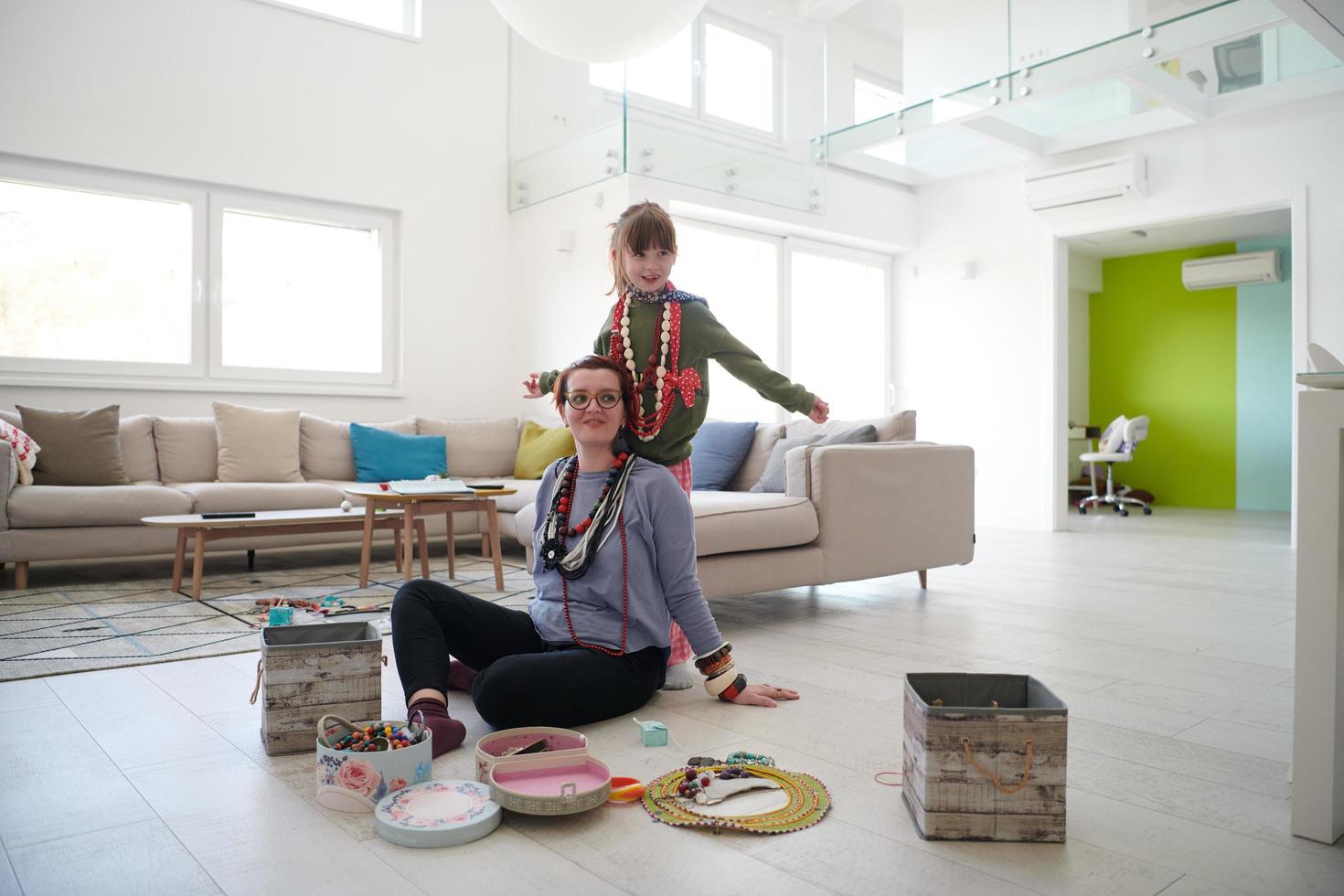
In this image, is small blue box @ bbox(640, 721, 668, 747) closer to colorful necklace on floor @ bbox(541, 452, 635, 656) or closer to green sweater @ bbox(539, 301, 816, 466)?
colorful necklace on floor @ bbox(541, 452, 635, 656)

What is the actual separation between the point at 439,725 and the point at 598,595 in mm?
440

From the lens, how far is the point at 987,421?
23.6 feet

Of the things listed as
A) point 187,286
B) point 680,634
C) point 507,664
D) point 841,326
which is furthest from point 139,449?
point 841,326

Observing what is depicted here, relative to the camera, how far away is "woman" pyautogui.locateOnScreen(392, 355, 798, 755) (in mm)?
1967

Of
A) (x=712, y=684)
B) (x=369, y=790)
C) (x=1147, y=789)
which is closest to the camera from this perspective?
(x=369, y=790)

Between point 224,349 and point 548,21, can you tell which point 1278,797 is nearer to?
point 548,21

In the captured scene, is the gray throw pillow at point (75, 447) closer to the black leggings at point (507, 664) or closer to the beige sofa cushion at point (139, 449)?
the beige sofa cushion at point (139, 449)

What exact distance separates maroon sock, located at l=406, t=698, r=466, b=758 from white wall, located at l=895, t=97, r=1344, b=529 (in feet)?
17.7

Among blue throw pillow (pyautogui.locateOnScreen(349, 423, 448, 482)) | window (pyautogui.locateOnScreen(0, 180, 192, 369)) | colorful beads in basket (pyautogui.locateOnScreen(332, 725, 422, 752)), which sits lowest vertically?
colorful beads in basket (pyautogui.locateOnScreen(332, 725, 422, 752))

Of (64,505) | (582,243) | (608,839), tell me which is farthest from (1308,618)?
(582,243)

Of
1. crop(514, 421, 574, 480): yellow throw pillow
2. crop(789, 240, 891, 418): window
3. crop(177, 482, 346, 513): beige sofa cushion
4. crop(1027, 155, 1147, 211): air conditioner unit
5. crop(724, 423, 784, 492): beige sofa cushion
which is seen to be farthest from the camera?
crop(789, 240, 891, 418): window

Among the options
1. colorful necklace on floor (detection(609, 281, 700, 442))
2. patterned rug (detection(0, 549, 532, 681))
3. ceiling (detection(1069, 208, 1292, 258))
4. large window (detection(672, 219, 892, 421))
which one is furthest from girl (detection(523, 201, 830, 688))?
ceiling (detection(1069, 208, 1292, 258))

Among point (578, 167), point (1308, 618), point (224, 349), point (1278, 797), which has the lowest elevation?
point (1278, 797)

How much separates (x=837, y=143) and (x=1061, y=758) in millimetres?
5660
